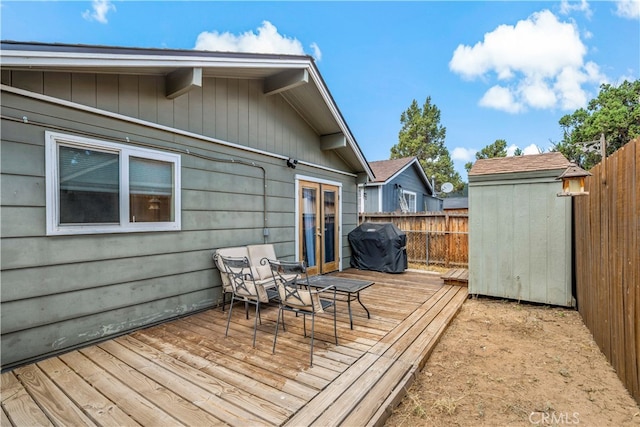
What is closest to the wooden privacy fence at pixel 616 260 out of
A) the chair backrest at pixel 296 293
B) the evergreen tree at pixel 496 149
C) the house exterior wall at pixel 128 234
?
the chair backrest at pixel 296 293

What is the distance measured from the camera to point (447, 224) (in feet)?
27.8

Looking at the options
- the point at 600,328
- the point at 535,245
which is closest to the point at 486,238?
the point at 535,245

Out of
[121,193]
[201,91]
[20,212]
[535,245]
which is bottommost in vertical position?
[535,245]

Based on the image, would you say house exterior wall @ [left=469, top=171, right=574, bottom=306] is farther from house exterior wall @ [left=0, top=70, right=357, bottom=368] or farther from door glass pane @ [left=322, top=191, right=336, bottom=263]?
house exterior wall @ [left=0, top=70, right=357, bottom=368]

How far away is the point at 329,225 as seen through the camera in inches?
262

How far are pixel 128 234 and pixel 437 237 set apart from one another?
7934 mm

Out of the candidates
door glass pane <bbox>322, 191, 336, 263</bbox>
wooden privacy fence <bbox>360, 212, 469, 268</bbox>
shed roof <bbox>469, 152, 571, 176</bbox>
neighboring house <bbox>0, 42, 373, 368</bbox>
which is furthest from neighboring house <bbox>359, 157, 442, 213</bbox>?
neighboring house <bbox>0, 42, 373, 368</bbox>

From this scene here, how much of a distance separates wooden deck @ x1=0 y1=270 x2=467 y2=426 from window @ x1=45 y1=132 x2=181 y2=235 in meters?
1.27

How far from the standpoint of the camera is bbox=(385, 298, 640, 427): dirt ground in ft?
6.48

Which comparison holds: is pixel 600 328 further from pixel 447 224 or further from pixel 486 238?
pixel 447 224

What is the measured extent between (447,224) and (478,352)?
599 centimetres

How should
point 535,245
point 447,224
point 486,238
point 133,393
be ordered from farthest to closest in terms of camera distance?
point 447,224, point 486,238, point 535,245, point 133,393

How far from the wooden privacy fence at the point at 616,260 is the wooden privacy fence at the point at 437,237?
4.85 meters

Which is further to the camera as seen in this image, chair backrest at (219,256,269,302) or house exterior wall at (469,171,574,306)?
house exterior wall at (469,171,574,306)
